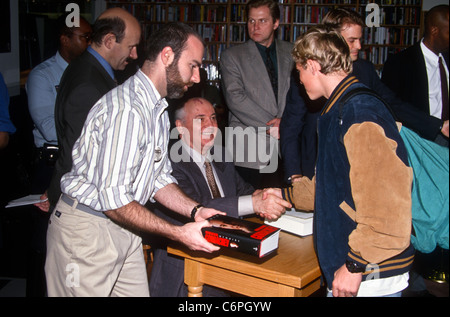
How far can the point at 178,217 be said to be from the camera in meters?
2.17

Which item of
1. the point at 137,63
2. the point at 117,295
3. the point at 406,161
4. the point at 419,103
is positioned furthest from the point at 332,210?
the point at 137,63

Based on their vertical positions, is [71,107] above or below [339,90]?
below

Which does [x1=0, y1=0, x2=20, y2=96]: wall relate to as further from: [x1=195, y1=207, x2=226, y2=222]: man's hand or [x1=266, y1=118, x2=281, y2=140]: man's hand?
[x1=195, y1=207, x2=226, y2=222]: man's hand

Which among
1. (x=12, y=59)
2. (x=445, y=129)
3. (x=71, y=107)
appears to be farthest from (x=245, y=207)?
(x=12, y=59)

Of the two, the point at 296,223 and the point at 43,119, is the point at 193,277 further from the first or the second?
the point at 43,119

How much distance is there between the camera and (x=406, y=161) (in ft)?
4.03

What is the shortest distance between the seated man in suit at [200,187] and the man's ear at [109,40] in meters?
0.64

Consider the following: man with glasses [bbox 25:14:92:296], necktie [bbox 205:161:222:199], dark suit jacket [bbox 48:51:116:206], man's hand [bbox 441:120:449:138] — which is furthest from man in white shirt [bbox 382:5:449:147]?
man with glasses [bbox 25:14:92:296]

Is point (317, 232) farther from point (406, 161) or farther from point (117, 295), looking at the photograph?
point (117, 295)

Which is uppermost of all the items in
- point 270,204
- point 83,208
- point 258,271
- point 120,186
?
point 120,186

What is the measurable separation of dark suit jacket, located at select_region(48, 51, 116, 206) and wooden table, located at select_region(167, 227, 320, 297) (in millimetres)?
562

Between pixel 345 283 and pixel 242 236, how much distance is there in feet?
1.18

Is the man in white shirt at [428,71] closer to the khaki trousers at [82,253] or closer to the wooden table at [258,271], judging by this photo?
the wooden table at [258,271]

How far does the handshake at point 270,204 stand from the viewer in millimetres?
1927
